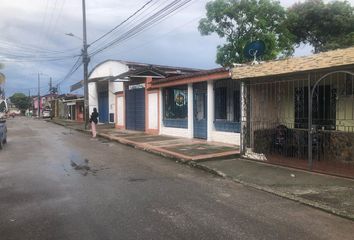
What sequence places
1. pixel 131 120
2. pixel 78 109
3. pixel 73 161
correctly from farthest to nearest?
pixel 78 109, pixel 131 120, pixel 73 161

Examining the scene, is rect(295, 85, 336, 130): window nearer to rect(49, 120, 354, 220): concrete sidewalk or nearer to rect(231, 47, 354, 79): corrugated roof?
rect(231, 47, 354, 79): corrugated roof

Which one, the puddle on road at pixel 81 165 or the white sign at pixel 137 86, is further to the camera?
the white sign at pixel 137 86

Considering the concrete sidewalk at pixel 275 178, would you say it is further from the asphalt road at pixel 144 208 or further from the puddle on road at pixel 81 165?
the puddle on road at pixel 81 165

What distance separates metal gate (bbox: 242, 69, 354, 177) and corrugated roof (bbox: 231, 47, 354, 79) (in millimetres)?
469

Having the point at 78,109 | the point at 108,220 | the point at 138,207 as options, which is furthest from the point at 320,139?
the point at 78,109

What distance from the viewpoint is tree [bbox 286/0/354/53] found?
3055cm

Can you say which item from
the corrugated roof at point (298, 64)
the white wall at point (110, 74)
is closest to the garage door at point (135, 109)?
the white wall at point (110, 74)

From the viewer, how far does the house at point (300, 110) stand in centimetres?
1081

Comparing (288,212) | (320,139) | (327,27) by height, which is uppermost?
(327,27)

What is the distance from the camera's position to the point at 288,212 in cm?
730

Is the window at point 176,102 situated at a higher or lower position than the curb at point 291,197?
higher

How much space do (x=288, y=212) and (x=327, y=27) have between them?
89.1 feet

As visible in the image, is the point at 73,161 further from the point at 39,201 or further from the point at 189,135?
the point at 189,135

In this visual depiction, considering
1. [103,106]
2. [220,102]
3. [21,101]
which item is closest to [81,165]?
[220,102]
